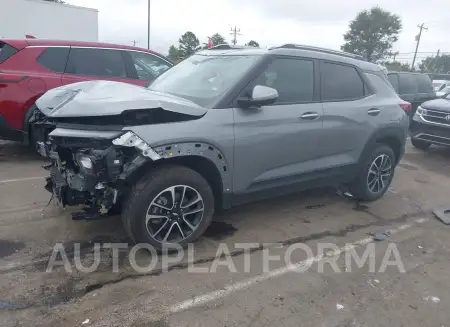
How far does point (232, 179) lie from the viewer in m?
3.65

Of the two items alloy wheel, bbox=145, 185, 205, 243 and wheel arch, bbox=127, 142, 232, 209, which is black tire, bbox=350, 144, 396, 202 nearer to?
wheel arch, bbox=127, 142, 232, 209

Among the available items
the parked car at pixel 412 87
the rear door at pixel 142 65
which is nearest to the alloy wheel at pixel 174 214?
the rear door at pixel 142 65

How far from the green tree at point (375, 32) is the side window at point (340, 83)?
46134 mm

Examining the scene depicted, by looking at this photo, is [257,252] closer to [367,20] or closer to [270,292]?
[270,292]

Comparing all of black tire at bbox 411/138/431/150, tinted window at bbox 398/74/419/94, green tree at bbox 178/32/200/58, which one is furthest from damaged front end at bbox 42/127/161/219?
green tree at bbox 178/32/200/58

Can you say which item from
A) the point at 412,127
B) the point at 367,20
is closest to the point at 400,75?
the point at 412,127

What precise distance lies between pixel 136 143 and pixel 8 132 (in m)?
3.74

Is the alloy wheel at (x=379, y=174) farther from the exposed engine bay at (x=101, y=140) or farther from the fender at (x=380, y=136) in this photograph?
the exposed engine bay at (x=101, y=140)

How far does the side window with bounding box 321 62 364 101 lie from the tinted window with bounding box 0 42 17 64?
4473mm

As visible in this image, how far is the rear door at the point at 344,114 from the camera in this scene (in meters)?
4.34

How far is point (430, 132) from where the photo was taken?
332 inches

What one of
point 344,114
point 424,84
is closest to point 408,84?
point 424,84

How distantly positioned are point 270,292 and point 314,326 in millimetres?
457

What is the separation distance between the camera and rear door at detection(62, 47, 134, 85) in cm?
627
